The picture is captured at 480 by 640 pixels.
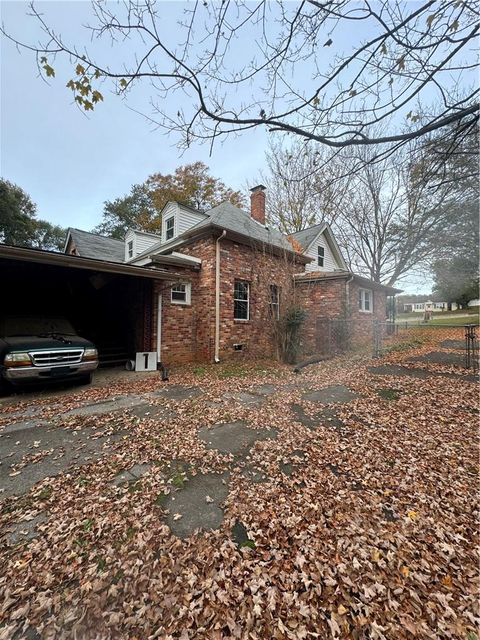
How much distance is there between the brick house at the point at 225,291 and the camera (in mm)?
8727

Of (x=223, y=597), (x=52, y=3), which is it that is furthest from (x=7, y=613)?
(x=52, y=3)

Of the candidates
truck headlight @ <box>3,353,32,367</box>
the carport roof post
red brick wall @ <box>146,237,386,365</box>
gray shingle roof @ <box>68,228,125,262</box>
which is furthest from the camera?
gray shingle roof @ <box>68,228,125,262</box>

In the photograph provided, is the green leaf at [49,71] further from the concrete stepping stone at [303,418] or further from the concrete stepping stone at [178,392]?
the concrete stepping stone at [303,418]

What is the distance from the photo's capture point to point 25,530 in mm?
2135

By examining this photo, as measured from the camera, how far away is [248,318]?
10211 mm

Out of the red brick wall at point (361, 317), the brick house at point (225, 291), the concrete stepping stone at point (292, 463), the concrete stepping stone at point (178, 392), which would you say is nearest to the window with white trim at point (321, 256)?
the red brick wall at point (361, 317)

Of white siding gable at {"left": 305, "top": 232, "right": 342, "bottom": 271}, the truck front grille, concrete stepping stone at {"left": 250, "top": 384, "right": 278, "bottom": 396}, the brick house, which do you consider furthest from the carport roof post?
white siding gable at {"left": 305, "top": 232, "right": 342, "bottom": 271}

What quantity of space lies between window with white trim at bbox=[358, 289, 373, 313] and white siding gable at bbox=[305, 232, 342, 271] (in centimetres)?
280

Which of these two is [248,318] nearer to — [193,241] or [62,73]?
[193,241]

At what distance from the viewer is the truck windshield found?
586 centimetres

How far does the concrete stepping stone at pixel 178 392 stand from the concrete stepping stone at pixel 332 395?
7.88ft

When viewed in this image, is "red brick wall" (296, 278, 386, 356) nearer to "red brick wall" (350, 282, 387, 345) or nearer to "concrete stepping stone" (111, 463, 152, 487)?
"red brick wall" (350, 282, 387, 345)

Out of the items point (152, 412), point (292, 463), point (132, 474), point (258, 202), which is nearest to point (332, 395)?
point (292, 463)

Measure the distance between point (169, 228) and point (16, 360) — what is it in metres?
8.50
